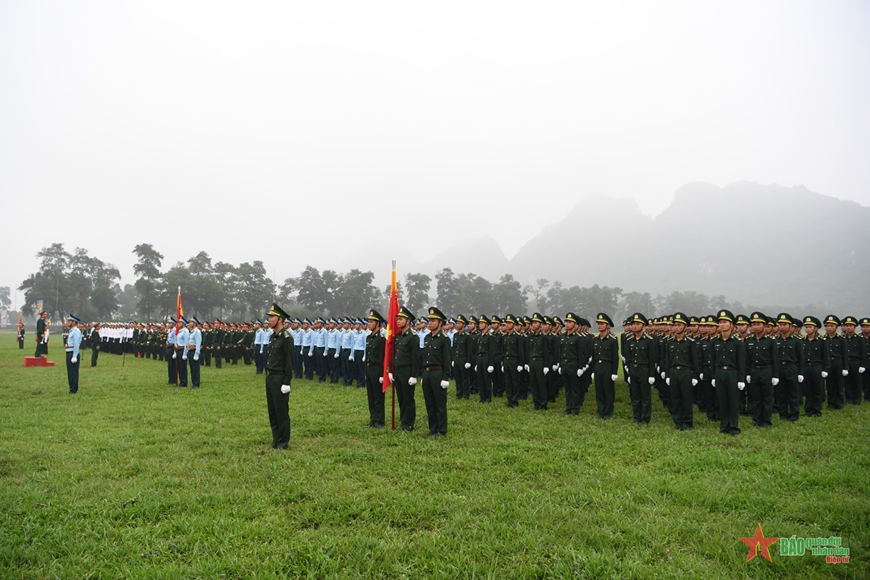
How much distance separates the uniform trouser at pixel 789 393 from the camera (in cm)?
924

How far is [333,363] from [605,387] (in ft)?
29.6

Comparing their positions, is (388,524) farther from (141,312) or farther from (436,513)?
(141,312)

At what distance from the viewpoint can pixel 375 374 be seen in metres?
8.93

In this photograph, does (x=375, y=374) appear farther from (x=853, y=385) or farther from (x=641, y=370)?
(x=853, y=385)

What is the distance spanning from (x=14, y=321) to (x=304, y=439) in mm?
135397

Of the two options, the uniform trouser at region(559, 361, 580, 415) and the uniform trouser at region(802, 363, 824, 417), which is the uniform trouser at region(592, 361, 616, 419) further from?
the uniform trouser at region(802, 363, 824, 417)

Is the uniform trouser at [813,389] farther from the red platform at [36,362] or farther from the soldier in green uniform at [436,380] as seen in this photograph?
the red platform at [36,362]

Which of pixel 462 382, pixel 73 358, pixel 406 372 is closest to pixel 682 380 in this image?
pixel 406 372

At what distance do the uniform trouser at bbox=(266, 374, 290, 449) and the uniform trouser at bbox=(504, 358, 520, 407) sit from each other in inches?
216

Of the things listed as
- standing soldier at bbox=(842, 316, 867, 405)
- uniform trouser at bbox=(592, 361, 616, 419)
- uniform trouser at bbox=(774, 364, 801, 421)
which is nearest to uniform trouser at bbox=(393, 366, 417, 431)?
uniform trouser at bbox=(592, 361, 616, 419)

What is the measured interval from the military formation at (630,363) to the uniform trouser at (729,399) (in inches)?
0.7

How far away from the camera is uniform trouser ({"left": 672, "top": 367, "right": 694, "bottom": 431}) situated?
856 centimetres

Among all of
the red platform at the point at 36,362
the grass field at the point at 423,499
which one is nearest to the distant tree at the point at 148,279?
the red platform at the point at 36,362

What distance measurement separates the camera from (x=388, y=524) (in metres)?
4.51
